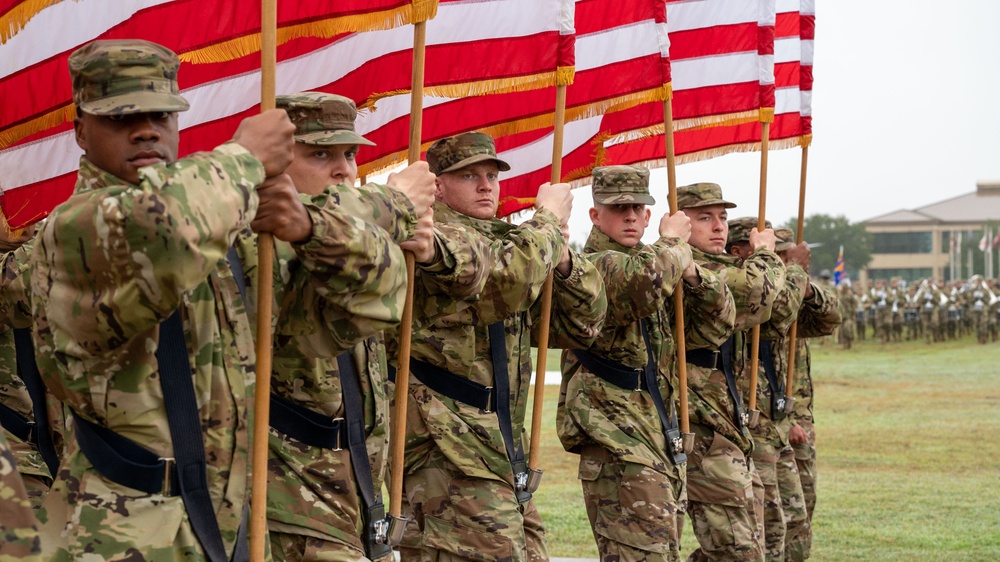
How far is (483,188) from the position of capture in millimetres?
5969

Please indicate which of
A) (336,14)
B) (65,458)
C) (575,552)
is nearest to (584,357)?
(336,14)

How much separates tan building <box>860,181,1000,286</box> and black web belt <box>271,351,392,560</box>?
111 m

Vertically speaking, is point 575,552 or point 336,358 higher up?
point 336,358

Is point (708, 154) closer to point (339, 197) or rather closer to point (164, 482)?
point (339, 197)

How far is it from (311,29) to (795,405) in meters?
6.87

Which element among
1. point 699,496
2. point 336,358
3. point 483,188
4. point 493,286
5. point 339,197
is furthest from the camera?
point 699,496

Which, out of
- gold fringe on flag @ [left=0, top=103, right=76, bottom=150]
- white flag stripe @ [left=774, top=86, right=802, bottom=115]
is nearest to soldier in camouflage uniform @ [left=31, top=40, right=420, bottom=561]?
gold fringe on flag @ [left=0, top=103, right=76, bottom=150]

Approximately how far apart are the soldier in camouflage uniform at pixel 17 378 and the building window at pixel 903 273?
114m

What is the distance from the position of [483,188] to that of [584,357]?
152cm

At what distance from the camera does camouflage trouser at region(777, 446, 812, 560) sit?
972 cm

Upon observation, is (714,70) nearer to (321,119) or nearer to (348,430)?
(321,119)

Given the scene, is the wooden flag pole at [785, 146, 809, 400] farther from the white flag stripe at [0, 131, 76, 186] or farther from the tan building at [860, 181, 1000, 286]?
the tan building at [860, 181, 1000, 286]

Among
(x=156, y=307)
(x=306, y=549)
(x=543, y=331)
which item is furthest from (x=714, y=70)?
(x=156, y=307)

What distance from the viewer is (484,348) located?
5586 millimetres
